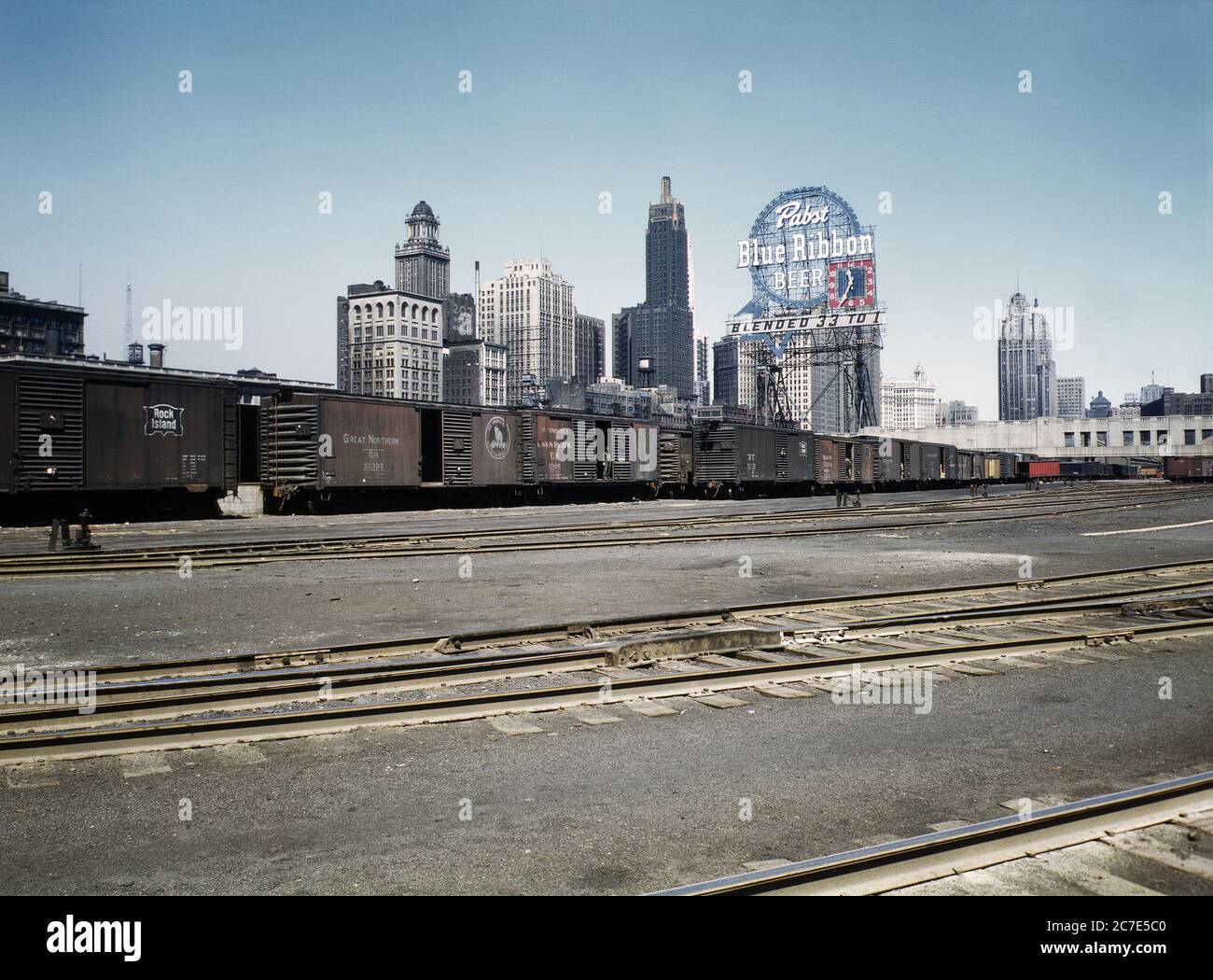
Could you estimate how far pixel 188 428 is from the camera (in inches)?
1075

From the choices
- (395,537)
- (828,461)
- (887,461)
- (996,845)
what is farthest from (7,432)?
(887,461)

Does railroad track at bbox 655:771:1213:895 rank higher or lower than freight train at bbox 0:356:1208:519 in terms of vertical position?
lower

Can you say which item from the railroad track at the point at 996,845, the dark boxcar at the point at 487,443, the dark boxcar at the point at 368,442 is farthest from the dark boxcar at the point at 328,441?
the railroad track at the point at 996,845

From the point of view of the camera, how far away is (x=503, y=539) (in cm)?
2228

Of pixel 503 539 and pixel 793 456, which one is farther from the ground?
pixel 793 456

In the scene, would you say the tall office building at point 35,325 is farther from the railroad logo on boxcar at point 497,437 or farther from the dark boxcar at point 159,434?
the dark boxcar at point 159,434

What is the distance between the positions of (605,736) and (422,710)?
1.51 metres

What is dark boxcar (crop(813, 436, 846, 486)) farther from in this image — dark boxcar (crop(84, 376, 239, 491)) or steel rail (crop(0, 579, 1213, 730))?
steel rail (crop(0, 579, 1213, 730))

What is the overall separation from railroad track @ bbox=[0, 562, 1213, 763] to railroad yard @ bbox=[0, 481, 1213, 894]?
32mm

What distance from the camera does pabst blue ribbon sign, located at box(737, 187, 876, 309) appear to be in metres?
114

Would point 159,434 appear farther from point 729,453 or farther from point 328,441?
point 729,453

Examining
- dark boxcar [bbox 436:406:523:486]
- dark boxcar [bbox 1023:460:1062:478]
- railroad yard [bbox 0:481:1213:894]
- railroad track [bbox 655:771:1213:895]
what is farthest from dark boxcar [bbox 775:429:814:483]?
dark boxcar [bbox 1023:460:1062:478]

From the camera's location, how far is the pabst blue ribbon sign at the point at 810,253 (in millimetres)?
114000
